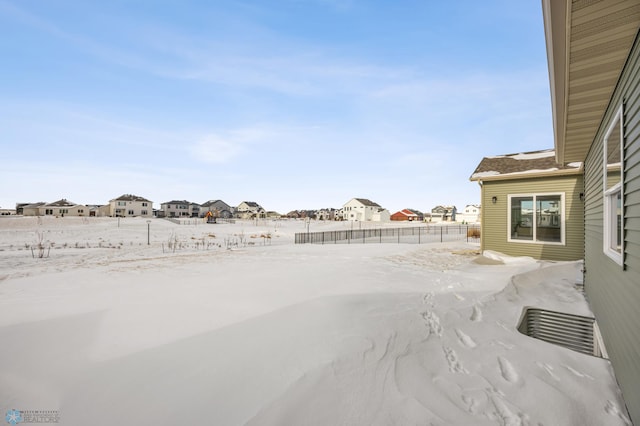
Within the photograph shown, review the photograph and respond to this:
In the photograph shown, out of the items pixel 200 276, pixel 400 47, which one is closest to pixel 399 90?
pixel 400 47

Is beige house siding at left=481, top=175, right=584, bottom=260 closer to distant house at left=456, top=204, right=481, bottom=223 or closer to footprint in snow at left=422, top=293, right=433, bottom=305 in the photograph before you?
footprint in snow at left=422, top=293, right=433, bottom=305

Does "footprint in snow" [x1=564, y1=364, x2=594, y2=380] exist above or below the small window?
below

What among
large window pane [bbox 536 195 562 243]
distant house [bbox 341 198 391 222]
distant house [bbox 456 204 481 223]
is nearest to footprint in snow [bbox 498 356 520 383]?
large window pane [bbox 536 195 562 243]

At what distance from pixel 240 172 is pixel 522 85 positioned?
42.5 m

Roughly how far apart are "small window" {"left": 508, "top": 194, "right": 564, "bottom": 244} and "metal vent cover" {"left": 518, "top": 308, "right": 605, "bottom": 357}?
18.1 ft

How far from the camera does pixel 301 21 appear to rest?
15.0 m

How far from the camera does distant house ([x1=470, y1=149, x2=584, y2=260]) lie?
28.5ft

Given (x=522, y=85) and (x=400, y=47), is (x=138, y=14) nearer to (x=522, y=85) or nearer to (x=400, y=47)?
(x=400, y=47)

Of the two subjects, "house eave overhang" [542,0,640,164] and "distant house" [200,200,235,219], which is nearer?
"house eave overhang" [542,0,640,164]

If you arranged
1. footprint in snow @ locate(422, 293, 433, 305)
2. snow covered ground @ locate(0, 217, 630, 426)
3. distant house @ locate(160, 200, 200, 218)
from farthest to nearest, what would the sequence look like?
distant house @ locate(160, 200, 200, 218), footprint in snow @ locate(422, 293, 433, 305), snow covered ground @ locate(0, 217, 630, 426)

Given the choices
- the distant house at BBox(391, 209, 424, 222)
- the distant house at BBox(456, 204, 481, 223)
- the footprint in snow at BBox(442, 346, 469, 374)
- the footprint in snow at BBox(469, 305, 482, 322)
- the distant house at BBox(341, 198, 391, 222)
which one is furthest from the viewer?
the distant house at BBox(391, 209, 424, 222)

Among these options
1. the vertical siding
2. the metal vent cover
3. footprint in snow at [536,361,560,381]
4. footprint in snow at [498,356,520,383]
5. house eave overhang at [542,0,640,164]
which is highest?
house eave overhang at [542,0,640,164]

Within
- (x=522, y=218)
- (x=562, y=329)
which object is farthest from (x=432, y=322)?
(x=522, y=218)

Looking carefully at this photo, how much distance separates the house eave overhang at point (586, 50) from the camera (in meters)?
2.10
